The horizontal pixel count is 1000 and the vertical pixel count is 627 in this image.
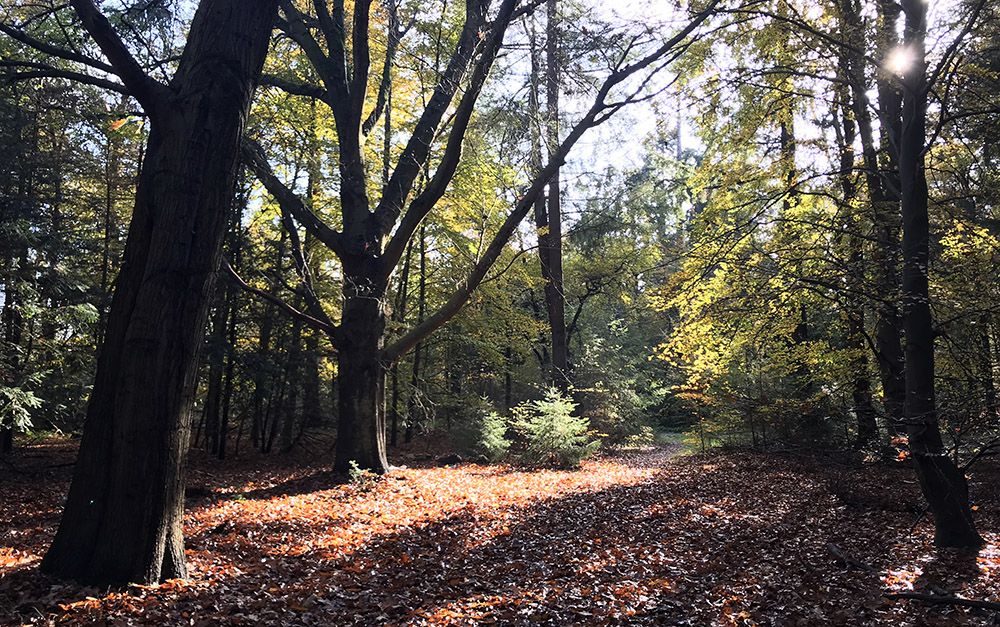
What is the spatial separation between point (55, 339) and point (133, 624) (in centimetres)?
1141

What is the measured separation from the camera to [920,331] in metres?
6.27

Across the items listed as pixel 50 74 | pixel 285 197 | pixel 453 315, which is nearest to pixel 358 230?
pixel 285 197

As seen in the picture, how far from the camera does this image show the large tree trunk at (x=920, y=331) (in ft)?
19.6

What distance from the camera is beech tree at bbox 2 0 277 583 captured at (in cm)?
423

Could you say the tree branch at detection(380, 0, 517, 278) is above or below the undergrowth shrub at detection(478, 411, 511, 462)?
above

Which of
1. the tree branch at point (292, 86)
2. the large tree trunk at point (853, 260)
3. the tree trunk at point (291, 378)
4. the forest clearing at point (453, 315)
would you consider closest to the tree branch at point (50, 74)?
the forest clearing at point (453, 315)

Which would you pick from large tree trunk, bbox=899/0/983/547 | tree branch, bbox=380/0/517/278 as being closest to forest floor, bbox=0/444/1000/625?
large tree trunk, bbox=899/0/983/547

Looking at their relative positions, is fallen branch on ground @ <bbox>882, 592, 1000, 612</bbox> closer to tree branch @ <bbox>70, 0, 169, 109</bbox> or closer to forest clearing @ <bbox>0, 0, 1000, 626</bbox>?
forest clearing @ <bbox>0, 0, 1000, 626</bbox>

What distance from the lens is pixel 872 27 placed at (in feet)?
22.6

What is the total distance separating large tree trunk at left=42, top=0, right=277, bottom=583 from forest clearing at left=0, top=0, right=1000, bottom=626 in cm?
2

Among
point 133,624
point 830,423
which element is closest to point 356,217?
point 133,624

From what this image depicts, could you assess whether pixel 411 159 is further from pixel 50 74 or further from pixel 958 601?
pixel 958 601

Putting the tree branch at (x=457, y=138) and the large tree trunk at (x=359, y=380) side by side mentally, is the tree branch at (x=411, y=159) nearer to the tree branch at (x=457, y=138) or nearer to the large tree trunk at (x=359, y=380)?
the tree branch at (x=457, y=138)

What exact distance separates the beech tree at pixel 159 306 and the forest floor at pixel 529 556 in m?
0.37
